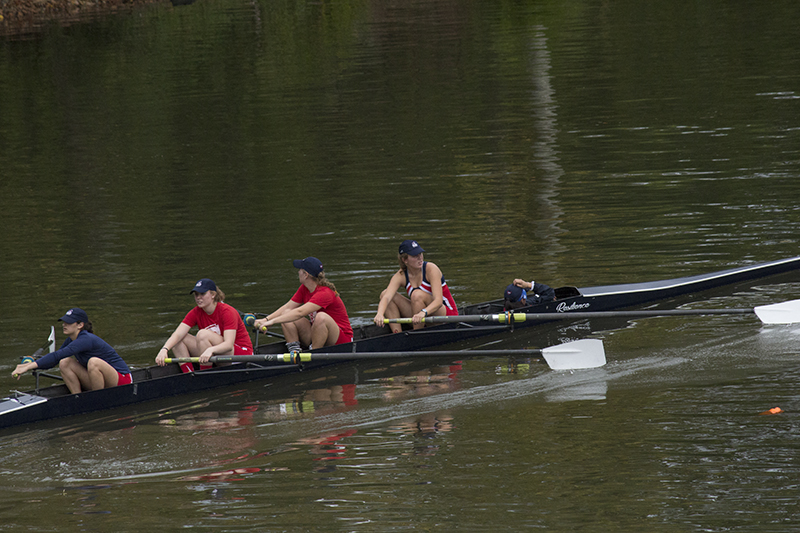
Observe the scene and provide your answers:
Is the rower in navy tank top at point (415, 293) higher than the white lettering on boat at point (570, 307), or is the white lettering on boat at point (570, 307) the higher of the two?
the rower in navy tank top at point (415, 293)

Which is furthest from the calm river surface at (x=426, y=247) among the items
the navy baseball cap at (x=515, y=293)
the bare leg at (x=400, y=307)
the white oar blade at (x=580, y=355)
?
the bare leg at (x=400, y=307)

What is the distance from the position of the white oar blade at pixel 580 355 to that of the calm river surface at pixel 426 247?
15 cm

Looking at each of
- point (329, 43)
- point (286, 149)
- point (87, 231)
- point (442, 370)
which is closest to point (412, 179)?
point (286, 149)

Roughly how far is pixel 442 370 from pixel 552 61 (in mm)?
25410

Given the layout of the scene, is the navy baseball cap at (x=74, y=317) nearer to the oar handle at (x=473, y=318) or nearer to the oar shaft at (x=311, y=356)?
the oar shaft at (x=311, y=356)

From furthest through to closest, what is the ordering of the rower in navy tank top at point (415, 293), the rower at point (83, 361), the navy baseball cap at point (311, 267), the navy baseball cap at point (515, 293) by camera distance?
the navy baseball cap at point (515, 293) → the rower in navy tank top at point (415, 293) → the navy baseball cap at point (311, 267) → the rower at point (83, 361)

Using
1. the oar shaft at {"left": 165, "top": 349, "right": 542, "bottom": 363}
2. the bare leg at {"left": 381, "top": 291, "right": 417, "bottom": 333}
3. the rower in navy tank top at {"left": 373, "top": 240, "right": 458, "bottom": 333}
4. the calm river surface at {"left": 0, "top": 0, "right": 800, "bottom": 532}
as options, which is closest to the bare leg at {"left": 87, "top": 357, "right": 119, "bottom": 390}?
the calm river surface at {"left": 0, "top": 0, "right": 800, "bottom": 532}

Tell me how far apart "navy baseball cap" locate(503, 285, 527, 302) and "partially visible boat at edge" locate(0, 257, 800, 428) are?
0.21 metres

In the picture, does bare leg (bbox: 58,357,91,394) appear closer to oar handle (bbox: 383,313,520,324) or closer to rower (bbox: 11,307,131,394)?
rower (bbox: 11,307,131,394)

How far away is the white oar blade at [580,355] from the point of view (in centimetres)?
1147

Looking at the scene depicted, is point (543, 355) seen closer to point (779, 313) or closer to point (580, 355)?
point (580, 355)

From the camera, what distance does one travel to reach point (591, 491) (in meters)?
8.27

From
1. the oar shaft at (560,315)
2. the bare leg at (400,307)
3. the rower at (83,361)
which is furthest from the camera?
the bare leg at (400,307)

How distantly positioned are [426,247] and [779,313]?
21.4ft
